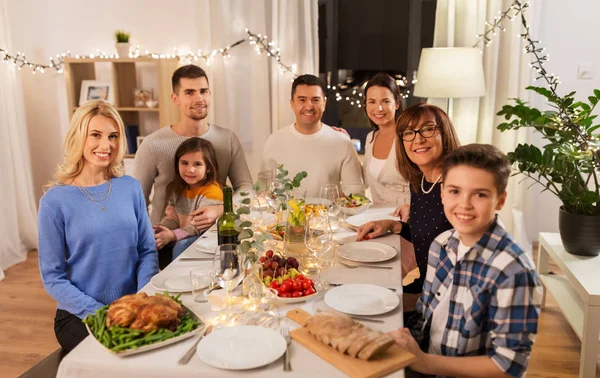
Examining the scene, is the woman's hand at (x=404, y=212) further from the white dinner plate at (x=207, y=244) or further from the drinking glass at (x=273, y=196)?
the white dinner plate at (x=207, y=244)

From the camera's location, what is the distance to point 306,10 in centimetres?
418

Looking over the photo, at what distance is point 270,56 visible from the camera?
14.1 ft

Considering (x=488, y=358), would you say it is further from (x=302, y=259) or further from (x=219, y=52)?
(x=219, y=52)

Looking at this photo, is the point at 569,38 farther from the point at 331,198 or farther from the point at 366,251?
the point at 366,251

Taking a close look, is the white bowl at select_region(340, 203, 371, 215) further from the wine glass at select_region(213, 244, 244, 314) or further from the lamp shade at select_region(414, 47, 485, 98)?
the lamp shade at select_region(414, 47, 485, 98)

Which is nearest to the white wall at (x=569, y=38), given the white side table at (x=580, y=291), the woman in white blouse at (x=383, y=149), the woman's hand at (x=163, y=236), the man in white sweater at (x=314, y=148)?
the white side table at (x=580, y=291)

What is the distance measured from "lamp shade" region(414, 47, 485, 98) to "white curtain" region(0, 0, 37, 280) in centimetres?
298

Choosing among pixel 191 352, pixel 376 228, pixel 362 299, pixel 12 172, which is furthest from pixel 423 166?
pixel 12 172

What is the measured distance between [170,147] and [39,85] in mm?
2104

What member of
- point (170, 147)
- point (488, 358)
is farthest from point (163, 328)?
point (170, 147)

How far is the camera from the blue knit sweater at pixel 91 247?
199 centimetres

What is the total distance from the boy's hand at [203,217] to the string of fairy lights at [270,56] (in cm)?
185

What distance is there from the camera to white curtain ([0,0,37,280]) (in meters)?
4.04

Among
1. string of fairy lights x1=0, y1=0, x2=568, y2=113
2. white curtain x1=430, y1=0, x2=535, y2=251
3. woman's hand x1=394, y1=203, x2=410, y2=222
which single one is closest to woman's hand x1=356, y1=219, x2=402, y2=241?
woman's hand x1=394, y1=203, x2=410, y2=222
